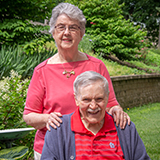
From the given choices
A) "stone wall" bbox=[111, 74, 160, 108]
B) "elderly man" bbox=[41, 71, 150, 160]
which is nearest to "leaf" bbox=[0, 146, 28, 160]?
"elderly man" bbox=[41, 71, 150, 160]

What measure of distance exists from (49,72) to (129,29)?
457 inches

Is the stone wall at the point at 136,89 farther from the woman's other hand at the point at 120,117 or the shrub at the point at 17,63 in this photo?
the woman's other hand at the point at 120,117

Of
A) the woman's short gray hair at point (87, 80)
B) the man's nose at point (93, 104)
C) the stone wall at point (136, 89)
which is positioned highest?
the woman's short gray hair at point (87, 80)

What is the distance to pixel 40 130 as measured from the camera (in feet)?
6.98

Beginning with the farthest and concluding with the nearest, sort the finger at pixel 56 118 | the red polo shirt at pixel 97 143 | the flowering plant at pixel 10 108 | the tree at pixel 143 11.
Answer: the tree at pixel 143 11 < the flowering plant at pixel 10 108 < the finger at pixel 56 118 < the red polo shirt at pixel 97 143

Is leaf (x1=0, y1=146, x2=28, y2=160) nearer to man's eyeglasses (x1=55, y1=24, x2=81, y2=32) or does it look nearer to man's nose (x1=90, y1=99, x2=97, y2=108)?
man's nose (x1=90, y1=99, x2=97, y2=108)

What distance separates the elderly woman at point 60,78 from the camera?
206cm

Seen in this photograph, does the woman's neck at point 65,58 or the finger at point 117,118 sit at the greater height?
the woman's neck at point 65,58

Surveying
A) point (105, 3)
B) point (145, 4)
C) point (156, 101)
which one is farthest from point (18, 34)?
point (145, 4)

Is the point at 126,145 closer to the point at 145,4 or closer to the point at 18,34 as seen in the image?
the point at 18,34

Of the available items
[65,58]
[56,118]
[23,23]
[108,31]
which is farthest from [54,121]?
[108,31]

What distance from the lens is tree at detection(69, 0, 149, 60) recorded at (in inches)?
500

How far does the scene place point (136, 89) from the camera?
10938 mm

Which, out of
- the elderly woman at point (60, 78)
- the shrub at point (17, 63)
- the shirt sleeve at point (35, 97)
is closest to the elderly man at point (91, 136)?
→ the elderly woman at point (60, 78)
